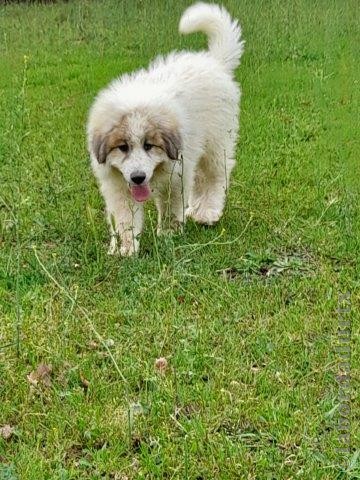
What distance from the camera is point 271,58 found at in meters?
9.53

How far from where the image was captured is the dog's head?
13.9ft

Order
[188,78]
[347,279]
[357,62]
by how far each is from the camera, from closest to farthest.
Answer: [347,279] < [188,78] < [357,62]

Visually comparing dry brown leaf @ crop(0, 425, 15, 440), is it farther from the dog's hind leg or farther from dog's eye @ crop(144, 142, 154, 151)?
the dog's hind leg

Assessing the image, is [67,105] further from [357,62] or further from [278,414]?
[278,414]

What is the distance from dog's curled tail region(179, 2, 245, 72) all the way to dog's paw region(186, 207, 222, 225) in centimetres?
102

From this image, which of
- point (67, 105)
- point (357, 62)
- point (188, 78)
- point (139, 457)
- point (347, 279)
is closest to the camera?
point (139, 457)

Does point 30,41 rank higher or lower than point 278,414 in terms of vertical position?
lower

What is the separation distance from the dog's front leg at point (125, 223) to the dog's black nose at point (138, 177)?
5.1 inches

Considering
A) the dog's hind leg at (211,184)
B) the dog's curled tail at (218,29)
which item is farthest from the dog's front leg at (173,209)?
the dog's curled tail at (218,29)

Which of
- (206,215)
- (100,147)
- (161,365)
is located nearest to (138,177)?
(100,147)

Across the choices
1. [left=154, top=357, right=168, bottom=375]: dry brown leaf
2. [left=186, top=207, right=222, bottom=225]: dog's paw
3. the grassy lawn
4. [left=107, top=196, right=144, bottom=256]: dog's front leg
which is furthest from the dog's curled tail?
[left=154, top=357, right=168, bottom=375]: dry brown leaf

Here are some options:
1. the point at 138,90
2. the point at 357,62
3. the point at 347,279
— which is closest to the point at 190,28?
the point at 138,90

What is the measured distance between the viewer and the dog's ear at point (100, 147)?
4289 millimetres

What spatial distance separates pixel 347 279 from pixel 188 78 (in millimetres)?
1655
